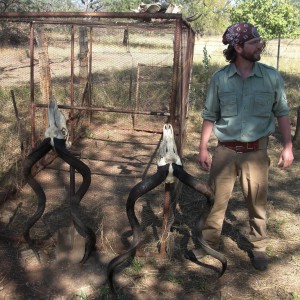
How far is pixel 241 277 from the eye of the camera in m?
3.20

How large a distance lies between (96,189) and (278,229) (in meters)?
2.22

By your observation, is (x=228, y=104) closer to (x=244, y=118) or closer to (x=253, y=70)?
(x=244, y=118)

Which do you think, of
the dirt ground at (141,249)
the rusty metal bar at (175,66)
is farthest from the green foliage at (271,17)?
the rusty metal bar at (175,66)

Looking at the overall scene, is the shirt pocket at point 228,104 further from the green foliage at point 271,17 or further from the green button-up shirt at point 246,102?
the green foliage at point 271,17

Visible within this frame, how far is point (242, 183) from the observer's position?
316 centimetres

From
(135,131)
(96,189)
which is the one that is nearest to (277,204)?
(96,189)

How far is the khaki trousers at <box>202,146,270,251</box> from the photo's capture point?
10.00 feet

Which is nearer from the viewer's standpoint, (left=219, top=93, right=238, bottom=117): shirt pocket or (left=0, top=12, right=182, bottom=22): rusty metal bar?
(left=219, top=93, right=238, bottom=117): shirt pocket

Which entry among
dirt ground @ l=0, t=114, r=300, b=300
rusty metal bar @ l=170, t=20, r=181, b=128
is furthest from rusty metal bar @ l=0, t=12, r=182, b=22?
dirt ground @ l=0, t=114, r=300, b=300

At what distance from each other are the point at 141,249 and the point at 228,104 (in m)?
1.55

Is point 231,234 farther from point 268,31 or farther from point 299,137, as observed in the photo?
point 268,31

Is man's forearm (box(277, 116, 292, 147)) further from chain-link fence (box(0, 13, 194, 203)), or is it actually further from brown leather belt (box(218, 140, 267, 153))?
chain-link fence (box(0, 13, 194, 203))

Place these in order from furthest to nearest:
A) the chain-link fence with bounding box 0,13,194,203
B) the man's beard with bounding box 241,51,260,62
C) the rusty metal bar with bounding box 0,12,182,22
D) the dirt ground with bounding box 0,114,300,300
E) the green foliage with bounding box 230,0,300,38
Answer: the green foliage with bounding box 230,0,300,38 → the chain-link fence with bounding box 0,13,194,203 → the rusty metal bar with bounding box 0,12,182,22 → the dirt ground with bounding box 0,114,300,300 → the man's beard with bounding box 241,51,260,62

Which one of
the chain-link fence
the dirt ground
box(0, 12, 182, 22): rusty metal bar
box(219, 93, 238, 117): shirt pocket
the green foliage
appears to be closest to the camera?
box(219, 93, 238, 117): shirt pocket
